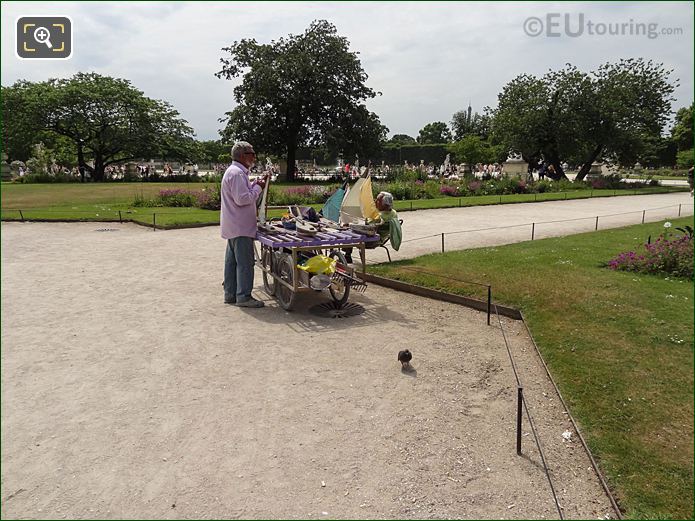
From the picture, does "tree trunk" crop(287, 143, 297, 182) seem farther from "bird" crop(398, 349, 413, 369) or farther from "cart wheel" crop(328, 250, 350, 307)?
"bird" crop(398, 349, 413, 369)

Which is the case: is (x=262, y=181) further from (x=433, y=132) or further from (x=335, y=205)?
(x=433, y=132)

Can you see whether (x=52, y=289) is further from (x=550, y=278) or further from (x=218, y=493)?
(x=550, y=278)

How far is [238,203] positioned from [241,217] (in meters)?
0.24

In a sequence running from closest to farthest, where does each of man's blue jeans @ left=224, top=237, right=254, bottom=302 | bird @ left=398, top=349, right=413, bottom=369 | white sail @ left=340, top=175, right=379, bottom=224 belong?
bird @ left=398, top=349, right=413, bottom=369, man's blue jeans @ left=224, top=237, right=254, bottom=302, white sail @ left=340, top=175, right=379, bottom=224

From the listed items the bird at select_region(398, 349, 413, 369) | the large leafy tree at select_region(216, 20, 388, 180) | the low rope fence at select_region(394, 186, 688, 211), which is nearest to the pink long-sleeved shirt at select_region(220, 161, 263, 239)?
the bird at select_region(398, 349, 413, 369)

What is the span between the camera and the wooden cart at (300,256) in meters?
7.56

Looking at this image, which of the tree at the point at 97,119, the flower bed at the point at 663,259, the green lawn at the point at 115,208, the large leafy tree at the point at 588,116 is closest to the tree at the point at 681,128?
the large leafy tree at the point at 588,116

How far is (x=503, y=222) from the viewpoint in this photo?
1803 cm

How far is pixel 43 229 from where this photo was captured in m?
15.8

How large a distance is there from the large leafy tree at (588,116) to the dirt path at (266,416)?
3901cm

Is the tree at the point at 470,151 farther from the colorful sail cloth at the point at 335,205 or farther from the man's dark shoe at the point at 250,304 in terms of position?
the man's dark shoe at the point at 250,304

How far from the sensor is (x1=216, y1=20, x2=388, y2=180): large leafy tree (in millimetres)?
43281

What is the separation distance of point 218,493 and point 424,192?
25.6 metres

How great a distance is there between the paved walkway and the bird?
5.93m
